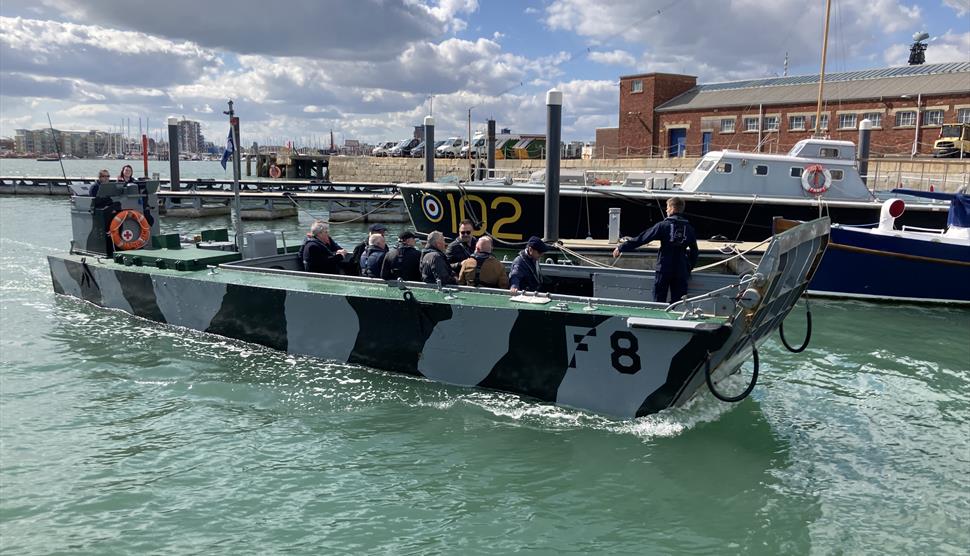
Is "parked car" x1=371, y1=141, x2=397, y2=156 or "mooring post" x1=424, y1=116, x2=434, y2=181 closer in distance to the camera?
"mooring post" x1=424, y1=116, x2=434, y2=181

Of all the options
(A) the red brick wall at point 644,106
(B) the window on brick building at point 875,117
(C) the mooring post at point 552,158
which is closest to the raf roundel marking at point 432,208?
(C) the mooring post at point 552,158

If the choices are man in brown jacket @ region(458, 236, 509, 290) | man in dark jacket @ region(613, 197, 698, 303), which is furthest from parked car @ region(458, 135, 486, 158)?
man in dark jacket @ region(613, 197, 698, 303)

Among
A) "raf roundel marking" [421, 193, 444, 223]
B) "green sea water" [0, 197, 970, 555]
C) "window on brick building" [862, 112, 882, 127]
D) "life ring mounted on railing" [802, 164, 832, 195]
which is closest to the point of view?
"green sea water" [0, 197, 970, 555]

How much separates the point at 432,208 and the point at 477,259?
13.2 meters

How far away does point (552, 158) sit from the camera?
16594 millimetres

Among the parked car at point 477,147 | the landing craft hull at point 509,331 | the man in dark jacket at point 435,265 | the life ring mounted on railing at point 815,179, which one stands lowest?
the landing craft hull at point 509,331

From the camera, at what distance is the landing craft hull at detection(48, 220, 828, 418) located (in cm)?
685

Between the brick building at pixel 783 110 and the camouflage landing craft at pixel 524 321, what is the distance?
2436 cm

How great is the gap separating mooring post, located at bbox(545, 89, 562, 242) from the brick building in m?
16.0

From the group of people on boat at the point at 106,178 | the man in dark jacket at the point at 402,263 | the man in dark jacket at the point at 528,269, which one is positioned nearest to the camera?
the man in dark jacket at the point at 528,269

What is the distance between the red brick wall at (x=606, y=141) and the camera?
48284 millimetres

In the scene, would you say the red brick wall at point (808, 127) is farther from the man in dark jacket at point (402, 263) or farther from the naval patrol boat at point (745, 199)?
the man in dark jacket at point (402, 263)

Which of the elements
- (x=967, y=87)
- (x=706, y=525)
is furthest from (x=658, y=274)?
(x=967, y=87)

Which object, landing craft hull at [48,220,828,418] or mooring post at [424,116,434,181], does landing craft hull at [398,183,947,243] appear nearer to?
mooring post at [424,116,434,181]
